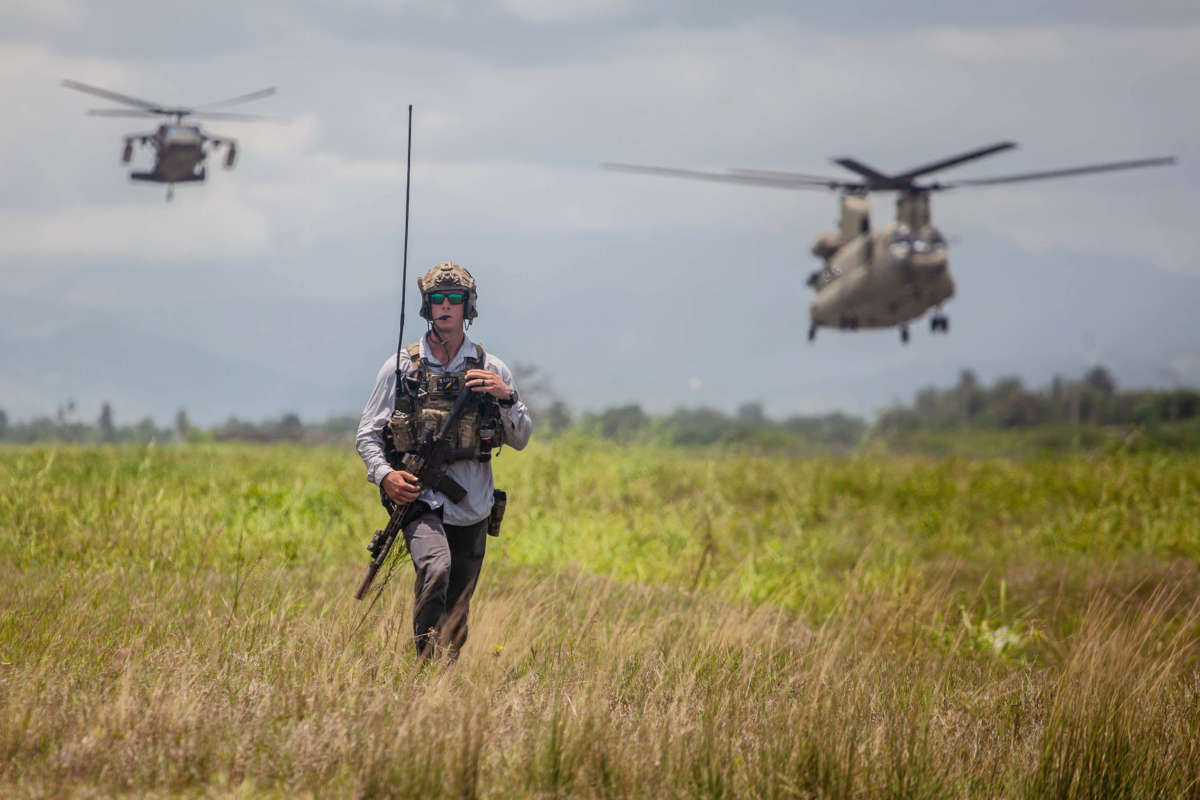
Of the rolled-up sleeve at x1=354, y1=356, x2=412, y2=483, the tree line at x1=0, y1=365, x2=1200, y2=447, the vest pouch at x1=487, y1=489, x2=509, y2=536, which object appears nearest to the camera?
the rolled-up sleeve at x1=354, y1=356, x2=412, y2=483

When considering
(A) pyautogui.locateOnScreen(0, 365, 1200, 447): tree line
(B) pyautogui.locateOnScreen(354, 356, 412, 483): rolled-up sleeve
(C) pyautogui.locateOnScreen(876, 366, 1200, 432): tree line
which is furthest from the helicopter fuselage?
(C) pyautogui.locateOnScreen(876, 366, 1200, 432): tree line

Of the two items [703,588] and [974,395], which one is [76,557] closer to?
[703,588]

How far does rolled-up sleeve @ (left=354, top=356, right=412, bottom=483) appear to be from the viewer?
6.73m

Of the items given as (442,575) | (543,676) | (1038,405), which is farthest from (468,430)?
(1038,405)

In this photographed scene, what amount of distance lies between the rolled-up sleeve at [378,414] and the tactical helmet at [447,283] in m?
0.38

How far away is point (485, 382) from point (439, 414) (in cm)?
34

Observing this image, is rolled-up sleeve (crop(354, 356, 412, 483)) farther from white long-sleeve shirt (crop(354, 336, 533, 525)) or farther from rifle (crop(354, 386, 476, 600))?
rifle (crop(354, 386, 476, 600))

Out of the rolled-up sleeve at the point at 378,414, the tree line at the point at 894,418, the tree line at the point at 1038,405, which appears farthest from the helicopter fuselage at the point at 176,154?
the tree line at the point at 1038,405

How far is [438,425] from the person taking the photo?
21.6 feet

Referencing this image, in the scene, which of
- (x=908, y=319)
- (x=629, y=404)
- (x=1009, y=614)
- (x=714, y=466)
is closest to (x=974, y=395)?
(x=629, y=404)

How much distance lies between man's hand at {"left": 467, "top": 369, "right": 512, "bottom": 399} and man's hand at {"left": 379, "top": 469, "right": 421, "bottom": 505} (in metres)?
0.61

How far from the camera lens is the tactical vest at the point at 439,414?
6.61m

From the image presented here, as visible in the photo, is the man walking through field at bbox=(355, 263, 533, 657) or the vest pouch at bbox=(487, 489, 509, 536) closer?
the man walking through field at bbox=(355, 263, 533, 657)

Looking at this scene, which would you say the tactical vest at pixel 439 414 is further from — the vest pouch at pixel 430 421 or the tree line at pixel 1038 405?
the tree line at pixel 1038 405
